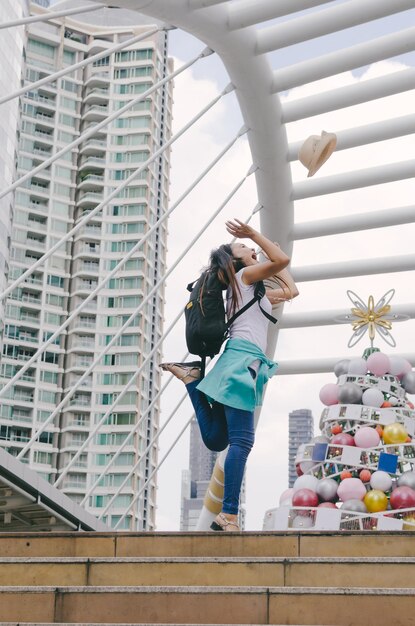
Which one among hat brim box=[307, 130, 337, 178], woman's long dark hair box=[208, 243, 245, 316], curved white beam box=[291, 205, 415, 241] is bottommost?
woman's long dark hair box=[208, 243, 245, 316]

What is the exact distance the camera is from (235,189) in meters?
13.3

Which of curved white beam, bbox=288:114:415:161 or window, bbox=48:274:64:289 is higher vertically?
window, bbox=48:274:64:289

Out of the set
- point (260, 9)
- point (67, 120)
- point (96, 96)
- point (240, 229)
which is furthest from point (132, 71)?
point (240, 229)

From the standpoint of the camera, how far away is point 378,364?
10.4m

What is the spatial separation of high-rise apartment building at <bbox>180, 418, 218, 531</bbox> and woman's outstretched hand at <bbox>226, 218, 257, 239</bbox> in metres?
158

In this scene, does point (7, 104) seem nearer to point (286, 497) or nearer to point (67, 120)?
point (67, 120)

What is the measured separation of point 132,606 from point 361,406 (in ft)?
19.9

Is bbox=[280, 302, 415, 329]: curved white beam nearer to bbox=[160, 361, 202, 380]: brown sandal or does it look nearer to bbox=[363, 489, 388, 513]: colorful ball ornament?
bbox=[363, 489, 388, 513]: colorful ball ornament

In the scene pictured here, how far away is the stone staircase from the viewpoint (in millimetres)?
3883

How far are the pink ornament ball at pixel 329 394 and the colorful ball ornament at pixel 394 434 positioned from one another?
76 centimetres

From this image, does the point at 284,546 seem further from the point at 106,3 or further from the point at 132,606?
the point at 106,3

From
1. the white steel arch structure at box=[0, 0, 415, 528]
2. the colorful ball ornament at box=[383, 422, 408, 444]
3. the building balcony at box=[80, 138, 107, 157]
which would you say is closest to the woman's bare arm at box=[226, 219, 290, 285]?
the white steel arch structure at box=[0, 0, 415, 528]

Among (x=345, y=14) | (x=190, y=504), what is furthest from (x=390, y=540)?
(x=190, y=504)

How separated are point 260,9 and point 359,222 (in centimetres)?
430
